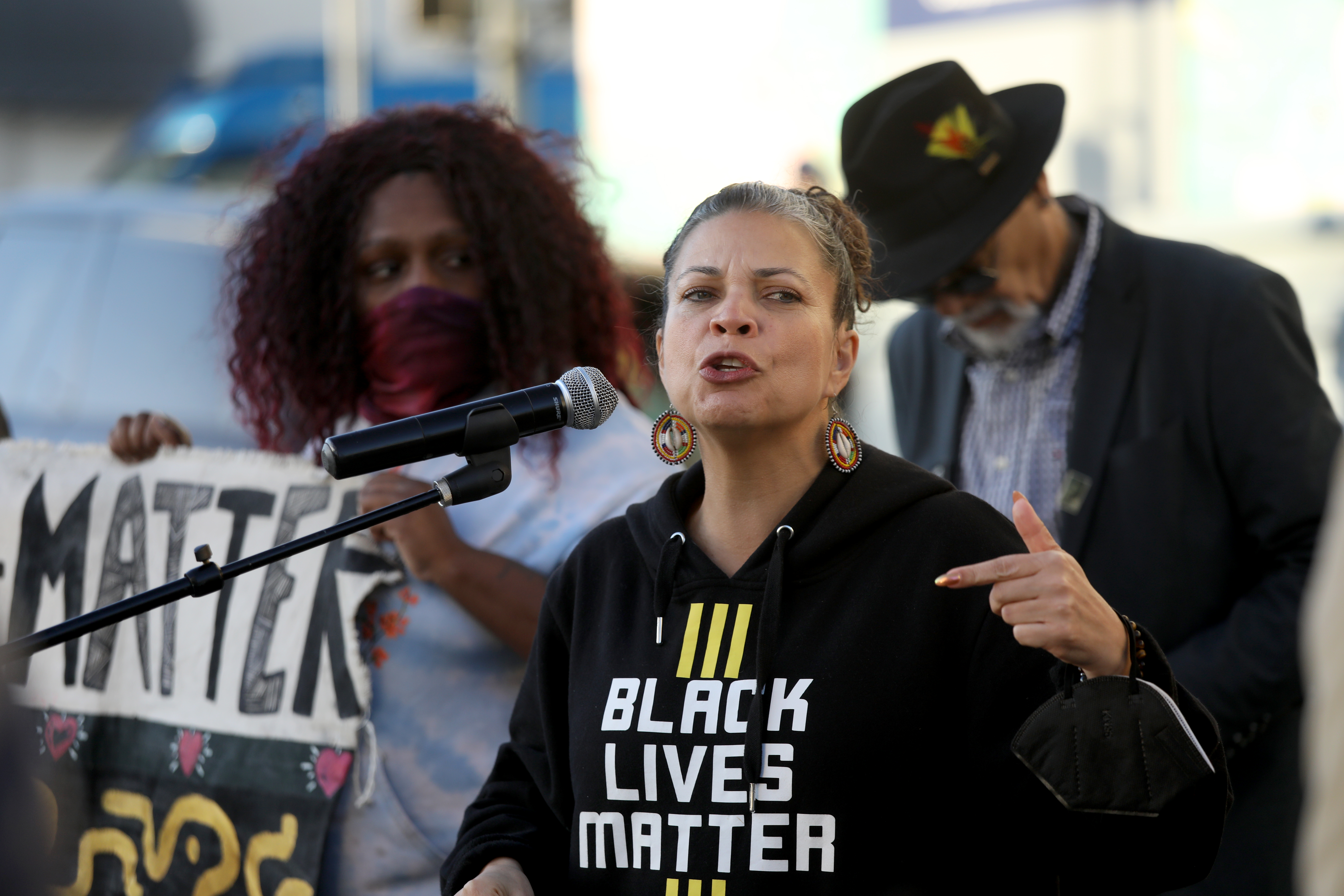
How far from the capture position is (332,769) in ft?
8.19

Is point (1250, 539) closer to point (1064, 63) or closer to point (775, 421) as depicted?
point (775, 421)

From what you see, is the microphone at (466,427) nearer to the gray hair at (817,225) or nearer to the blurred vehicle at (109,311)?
the gray hair at (817,225)

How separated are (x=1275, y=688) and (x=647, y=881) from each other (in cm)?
140

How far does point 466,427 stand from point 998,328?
5.09 ft

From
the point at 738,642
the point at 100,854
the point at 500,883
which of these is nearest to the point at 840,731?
the point at 738,642

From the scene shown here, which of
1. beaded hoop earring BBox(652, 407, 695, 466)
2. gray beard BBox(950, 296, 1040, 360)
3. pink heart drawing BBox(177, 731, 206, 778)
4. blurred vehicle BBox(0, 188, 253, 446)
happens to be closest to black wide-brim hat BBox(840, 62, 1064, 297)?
gray beard BBox(950, 296, 1040, 360)

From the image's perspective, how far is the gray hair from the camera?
6.55 ft

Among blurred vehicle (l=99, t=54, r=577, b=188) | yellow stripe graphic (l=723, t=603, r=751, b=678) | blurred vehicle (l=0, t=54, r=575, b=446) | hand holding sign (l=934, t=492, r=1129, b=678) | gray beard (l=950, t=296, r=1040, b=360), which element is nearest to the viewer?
hand holding sign (l=934, t=492, r=1129, b=678)

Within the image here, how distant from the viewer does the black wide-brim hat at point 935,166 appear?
2.89 meters

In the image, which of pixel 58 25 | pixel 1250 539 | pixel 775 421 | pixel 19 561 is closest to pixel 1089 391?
pixel 1250 539

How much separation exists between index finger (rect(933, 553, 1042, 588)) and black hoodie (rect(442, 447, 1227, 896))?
179 millimetres

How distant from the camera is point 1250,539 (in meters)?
2.71

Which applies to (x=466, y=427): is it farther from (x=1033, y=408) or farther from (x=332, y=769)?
(x=1033, y=408)

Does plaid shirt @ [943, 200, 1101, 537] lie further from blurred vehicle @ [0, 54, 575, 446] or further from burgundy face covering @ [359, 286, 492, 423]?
blurred vehicle @ [0, 54, 575, 446]
